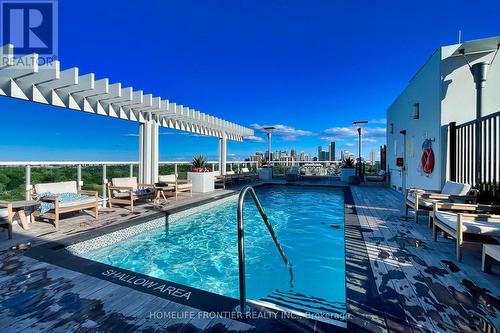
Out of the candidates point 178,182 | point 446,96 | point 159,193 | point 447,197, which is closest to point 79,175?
point 159,193

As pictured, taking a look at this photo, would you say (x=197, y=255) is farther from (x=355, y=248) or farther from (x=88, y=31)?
(x=88, y=31)

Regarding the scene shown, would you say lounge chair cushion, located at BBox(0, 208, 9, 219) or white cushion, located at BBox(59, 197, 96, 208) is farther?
white cushion, located at BBox(59, 197, 96, 208)

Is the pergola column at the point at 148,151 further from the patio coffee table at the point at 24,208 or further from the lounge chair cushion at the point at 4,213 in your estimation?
the lounge chair cushion at the point at 4,213

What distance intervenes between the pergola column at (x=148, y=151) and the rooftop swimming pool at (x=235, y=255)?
2677mm

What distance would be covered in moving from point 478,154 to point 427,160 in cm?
158

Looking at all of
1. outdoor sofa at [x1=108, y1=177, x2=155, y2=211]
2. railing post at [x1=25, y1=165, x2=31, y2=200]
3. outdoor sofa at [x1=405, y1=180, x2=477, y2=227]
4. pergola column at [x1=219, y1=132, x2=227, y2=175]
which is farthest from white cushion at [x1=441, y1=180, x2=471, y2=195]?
A: pergola column at [x1=219, y1=132, x2=227, y2=175]

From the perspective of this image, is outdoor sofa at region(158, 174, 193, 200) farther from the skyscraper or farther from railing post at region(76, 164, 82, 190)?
the skyscraper

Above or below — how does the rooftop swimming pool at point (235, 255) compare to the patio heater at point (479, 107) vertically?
below

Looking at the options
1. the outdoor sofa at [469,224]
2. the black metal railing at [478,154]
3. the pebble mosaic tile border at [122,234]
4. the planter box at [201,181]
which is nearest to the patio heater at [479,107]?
the black metal railing at [478,154]

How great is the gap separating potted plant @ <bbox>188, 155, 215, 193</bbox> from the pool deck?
5.46 m

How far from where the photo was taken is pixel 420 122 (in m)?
6.76

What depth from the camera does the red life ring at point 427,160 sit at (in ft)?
19.3

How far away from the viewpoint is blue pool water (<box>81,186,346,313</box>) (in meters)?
2.66

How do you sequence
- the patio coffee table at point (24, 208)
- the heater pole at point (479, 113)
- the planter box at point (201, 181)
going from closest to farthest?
1. the patio coffee table at point (24, 208)
2. the heater pole at point (479, 113)
3. the planter box at point (201, 181)
